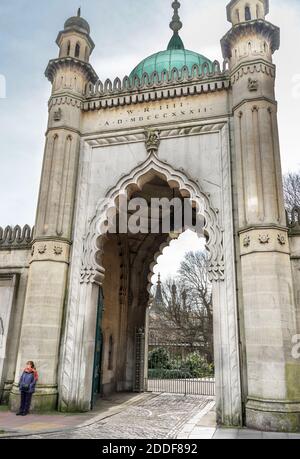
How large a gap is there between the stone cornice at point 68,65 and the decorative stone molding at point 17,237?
17.2 ft

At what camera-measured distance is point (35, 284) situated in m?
10.2

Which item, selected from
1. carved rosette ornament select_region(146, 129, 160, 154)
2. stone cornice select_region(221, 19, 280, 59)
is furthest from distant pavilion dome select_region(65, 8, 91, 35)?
stone cornice select_region(221, 19, 280, 59)

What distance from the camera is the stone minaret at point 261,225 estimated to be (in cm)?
784

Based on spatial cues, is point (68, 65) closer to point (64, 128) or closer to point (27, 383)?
point (64, 128)

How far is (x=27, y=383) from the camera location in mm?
8883

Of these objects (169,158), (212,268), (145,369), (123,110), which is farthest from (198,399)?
(123,110)

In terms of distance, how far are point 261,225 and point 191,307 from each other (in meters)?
28.7

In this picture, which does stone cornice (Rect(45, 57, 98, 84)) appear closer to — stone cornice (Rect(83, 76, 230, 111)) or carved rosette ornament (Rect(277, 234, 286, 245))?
stone cornice (Rect(83, 76, 230, 111))

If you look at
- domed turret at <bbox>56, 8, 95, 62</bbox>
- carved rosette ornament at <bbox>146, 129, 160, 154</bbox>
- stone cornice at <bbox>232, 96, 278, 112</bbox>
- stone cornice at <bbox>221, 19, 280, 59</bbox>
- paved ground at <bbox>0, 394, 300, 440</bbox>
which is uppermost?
domed turret at <bbox>56, 8, 95, 62</bbox>

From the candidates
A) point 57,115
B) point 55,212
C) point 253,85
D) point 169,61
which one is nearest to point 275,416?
point 55,212

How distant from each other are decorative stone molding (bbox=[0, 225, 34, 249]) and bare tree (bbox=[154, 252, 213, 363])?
23518 millimetres

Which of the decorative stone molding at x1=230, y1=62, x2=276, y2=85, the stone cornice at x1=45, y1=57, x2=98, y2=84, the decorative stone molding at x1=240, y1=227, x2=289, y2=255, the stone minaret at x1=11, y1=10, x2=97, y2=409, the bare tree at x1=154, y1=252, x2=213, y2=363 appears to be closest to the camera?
the decorative stone molding at x1=240, y1=227, x2=289, y2=255

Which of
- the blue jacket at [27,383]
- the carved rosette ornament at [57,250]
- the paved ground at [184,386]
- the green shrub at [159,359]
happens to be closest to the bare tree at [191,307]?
the green shrub at [159,359]

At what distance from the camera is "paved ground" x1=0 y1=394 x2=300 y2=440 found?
701cm
